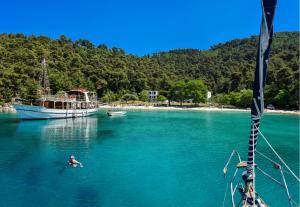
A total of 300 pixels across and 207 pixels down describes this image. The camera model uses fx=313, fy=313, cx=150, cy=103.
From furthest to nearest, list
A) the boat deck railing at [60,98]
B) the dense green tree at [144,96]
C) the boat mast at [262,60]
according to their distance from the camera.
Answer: the dense green tree at [144,96], the boat deck railing at [60,98], the boat mast at [262,60]

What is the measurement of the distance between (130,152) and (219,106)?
92014 millimetres

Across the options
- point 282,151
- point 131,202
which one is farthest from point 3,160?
point 282,151

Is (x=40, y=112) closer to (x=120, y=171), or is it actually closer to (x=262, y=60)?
(x=120, y=171)

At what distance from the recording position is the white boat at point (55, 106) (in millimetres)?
62875

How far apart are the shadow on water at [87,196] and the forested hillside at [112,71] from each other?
69.4m

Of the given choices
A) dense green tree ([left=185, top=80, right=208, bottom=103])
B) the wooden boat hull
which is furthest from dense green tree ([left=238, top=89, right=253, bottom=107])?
the wooden boat hull

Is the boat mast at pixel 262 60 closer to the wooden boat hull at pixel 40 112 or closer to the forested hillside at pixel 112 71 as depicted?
the wooden boat hull at pixel 40 112

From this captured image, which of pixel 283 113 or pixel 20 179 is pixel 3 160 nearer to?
pixel 20 179

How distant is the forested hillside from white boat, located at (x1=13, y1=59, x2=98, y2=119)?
15481 millimetres

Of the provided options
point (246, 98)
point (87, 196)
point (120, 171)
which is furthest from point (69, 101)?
point (246, 98)

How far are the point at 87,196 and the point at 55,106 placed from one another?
54157 millimetres

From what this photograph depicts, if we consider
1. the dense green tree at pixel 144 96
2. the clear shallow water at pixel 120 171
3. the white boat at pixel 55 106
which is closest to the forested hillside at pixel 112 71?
the dense green tree at pixel 144 96

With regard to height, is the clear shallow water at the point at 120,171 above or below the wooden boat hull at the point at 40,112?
below

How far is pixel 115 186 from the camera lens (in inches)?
805
